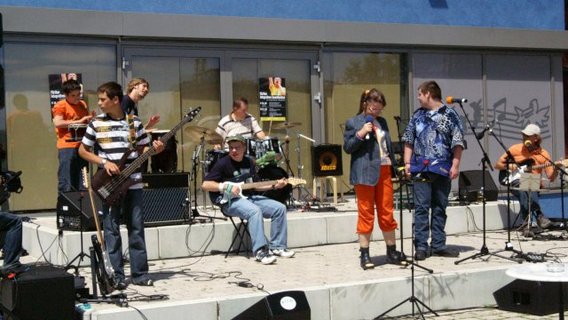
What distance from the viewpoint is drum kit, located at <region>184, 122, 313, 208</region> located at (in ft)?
34.1

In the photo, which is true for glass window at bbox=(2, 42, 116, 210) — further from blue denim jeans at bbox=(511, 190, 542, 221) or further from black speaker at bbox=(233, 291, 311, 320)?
blue denim jeans at bbox=(511, 190, 542, 221)

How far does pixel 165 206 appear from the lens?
1034cm

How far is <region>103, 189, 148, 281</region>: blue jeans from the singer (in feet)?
7.50

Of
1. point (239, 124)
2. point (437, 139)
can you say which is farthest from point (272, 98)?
point (437, 139)

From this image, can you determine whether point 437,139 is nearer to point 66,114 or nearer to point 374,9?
point 66,114

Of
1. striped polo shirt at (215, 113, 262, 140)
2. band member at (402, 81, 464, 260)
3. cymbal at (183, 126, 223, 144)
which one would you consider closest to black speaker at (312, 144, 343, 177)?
striped polo shirt at (215, 113, 262, 140)

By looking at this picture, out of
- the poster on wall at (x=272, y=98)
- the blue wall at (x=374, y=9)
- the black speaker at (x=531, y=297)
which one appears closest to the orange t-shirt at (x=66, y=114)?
the blue wall at (x=374, y=9)

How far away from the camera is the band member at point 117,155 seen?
7926 millimetres

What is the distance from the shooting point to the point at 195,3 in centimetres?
1334

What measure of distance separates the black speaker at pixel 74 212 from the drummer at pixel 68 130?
981 mm

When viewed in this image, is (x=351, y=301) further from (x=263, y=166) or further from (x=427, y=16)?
(x=427, y=16)

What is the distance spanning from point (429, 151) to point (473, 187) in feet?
13.6

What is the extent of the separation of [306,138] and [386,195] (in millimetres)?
4739

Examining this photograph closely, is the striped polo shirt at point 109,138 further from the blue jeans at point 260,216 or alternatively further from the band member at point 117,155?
the blue jeans at point 260,216
